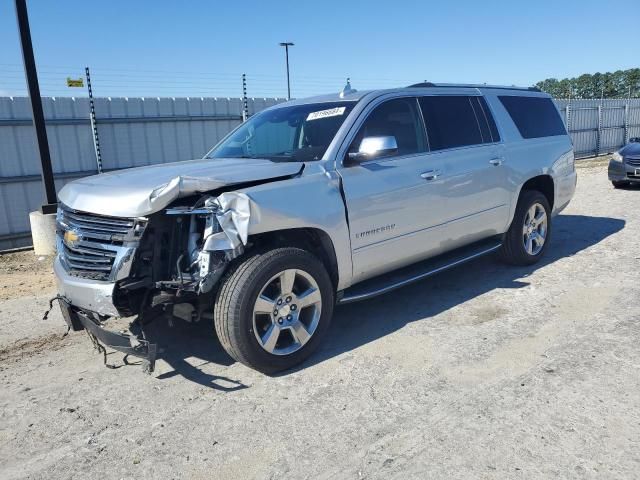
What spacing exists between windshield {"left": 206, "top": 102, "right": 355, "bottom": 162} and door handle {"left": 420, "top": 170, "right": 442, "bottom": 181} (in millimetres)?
865

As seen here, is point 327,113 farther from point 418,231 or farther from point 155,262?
point 155,262

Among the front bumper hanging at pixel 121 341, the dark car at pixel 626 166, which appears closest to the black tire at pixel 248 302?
the front bumper hanging at pixel 121 341

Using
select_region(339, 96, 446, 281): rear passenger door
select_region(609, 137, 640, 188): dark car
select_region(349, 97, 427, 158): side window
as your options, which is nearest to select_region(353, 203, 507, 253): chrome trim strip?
select_region(339, 96, 446, 281): rear passenger door

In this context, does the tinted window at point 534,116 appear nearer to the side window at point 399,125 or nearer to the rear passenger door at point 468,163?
the rear passenger door at point 468,163

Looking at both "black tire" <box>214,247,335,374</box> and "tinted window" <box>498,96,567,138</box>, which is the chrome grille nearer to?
"black tire" <box>214,247,335,374</box>

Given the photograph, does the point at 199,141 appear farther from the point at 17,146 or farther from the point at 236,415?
the point at 236,415

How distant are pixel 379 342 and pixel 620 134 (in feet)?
81.7

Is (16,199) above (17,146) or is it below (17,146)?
below

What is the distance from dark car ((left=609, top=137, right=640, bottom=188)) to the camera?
11.4 metres

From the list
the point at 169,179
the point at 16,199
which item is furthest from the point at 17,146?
the point at 169,179

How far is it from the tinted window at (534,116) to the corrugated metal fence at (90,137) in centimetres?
693

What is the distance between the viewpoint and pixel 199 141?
11.1 meters

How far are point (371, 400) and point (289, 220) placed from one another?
1.30 m

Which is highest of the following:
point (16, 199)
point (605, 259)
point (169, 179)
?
point (169, 179)
